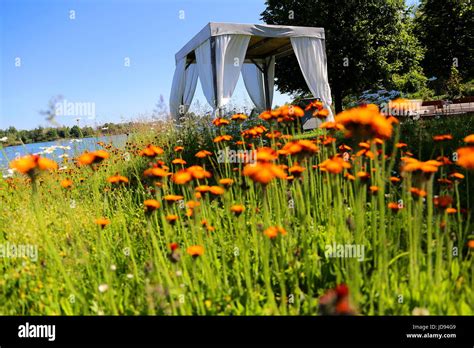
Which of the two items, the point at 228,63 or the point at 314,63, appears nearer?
the point at 228,63

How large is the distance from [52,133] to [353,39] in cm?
1352

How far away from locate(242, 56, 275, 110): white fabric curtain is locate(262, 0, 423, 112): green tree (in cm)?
350

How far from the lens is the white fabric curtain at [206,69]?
28.6 feet

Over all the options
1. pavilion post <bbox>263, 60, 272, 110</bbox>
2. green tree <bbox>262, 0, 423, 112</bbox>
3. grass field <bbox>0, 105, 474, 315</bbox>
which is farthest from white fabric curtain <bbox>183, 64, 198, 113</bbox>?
grass field <bbox>0, 105, 474, 315</bbox>

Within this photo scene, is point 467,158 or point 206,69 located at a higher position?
point 206,69

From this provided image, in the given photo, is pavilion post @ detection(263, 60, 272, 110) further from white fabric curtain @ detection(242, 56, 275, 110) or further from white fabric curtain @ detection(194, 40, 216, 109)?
white fabric curtain @ detection(194, 40, 216, 109)

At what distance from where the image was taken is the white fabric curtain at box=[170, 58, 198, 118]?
11016 millimetres

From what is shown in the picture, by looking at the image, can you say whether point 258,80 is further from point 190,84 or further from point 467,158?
point 467,158

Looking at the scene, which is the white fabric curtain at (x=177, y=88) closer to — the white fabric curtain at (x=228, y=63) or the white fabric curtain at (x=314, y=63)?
the white fabric curtain at (x=228, y=63)

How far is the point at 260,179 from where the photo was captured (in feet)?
4.40

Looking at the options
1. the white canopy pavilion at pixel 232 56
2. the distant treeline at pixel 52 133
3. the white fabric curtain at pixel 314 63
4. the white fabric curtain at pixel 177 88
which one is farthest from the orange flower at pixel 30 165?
the white fabric curtain at pixel 177 88

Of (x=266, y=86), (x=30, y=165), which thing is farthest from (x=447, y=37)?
(x=30, y=165)

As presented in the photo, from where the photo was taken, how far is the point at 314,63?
31.8ft

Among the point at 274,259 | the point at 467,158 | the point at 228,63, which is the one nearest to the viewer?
the point at 467,158
